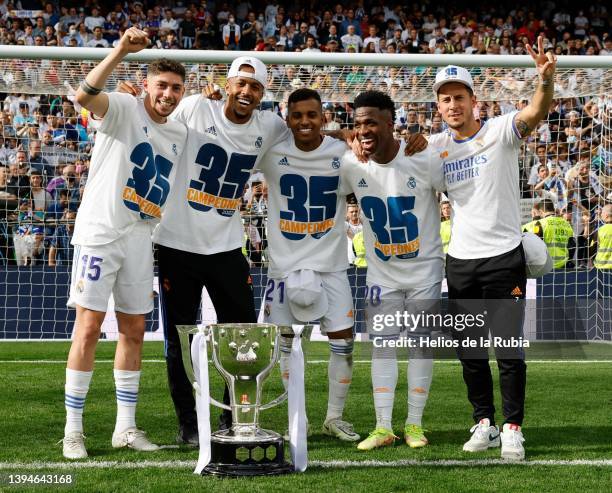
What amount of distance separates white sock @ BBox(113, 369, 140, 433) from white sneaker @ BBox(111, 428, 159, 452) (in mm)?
36

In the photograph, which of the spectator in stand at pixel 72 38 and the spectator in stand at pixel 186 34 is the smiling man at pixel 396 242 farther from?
the spectator in stand at pixel 186 34

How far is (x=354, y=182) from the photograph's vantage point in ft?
19.0

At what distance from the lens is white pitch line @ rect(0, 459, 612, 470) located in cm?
484

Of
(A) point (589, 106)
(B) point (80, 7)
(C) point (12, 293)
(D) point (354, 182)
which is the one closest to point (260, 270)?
(C) point (12, 293)

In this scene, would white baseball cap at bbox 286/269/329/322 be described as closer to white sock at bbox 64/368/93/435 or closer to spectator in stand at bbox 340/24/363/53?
white sock at bbox 64/368/93/435

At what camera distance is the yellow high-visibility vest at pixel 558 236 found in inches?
436

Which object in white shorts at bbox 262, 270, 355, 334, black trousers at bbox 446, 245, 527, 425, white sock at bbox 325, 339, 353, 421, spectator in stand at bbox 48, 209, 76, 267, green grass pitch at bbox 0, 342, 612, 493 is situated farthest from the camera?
spectator in stand at bbox 48, 209, 76, 267

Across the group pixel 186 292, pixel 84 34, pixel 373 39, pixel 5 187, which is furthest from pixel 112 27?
pixel 186 292

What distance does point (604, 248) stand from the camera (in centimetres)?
1205

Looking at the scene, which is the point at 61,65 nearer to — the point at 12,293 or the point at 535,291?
the point at 12,293

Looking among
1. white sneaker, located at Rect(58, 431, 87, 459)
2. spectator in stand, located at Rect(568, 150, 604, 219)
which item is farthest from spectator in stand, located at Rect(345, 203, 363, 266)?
white sneaker, located at Rect(58, 431, 87, 459)

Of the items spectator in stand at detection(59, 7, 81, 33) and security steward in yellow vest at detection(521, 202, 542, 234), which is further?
spectator in stand at detection(59, 7, 81, 33)

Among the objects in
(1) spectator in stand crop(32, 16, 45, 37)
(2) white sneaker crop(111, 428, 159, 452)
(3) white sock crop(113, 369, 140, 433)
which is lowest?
(2) white sneaker crop(111, 428, 159, 452)

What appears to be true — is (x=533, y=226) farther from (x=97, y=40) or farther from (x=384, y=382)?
(x=97, y=40)
